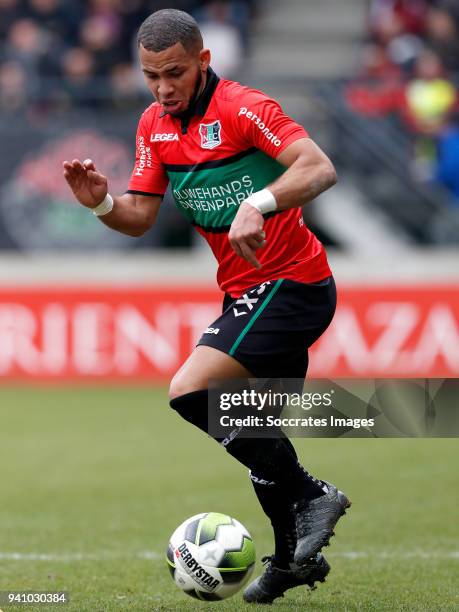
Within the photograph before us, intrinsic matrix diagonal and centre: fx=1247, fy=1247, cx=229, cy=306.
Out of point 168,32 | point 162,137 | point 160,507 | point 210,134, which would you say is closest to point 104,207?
point 162,137

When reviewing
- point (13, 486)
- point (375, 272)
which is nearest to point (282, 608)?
point (13, 486)

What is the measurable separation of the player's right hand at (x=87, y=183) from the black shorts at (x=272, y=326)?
2.52ft

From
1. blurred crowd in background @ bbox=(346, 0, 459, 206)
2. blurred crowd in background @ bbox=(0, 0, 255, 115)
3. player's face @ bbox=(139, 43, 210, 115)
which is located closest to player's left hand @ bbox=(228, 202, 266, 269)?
player's face @ bbox=(139, 43, 210, 115)

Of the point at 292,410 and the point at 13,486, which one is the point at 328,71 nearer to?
the point at 13,486

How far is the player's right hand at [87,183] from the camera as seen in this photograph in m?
5.55

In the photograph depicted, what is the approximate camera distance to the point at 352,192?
1666 cm

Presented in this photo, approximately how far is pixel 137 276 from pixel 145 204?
428 inches

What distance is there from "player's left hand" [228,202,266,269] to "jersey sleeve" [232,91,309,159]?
448 millimetres

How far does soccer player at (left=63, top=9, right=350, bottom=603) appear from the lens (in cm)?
527

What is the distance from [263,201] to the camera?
498cm

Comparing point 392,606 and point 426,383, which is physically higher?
point 426,383

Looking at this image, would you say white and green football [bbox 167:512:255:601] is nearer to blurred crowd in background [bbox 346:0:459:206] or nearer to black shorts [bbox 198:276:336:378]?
black shorts [bbox 198:276:336:378]

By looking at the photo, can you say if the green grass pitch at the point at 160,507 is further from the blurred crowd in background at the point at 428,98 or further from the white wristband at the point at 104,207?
the blurred crowd in background at the point at 428,98
